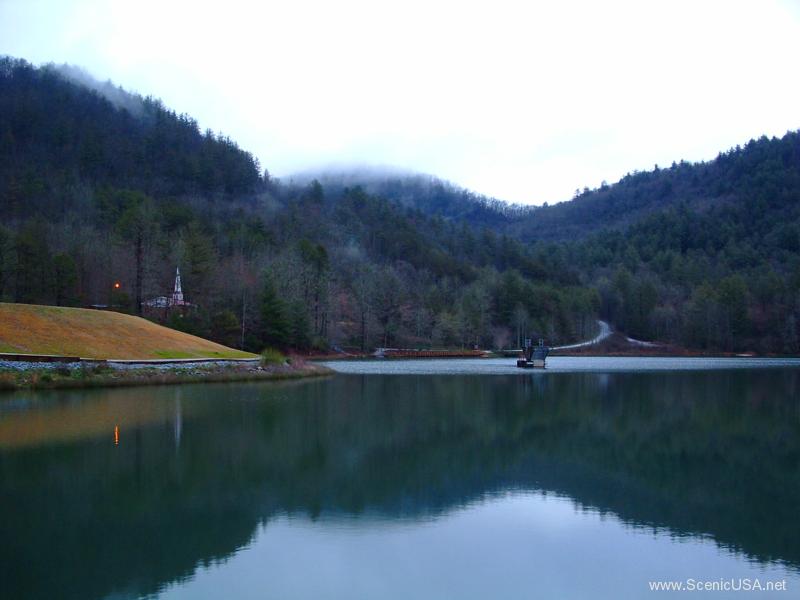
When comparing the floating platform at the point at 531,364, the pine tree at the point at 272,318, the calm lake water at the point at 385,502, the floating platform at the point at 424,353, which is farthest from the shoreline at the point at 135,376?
the floating platform at the point at 424,353

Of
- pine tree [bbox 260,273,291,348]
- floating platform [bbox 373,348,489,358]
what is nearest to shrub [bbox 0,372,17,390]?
pine tree [bbox 260,273,291,348]

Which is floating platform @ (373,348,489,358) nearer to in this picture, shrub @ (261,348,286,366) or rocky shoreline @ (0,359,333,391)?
shrub @ (261,348,286,366)

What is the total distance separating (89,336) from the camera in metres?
42.6

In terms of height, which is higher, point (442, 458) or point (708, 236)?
point (708, 236)

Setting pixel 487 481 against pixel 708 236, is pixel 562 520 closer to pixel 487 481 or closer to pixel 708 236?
pixel 487 481

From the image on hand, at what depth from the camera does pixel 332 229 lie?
449 ft

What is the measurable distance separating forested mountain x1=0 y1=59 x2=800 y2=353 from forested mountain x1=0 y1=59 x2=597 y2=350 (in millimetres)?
316

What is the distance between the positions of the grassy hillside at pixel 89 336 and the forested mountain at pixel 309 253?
16647 mm

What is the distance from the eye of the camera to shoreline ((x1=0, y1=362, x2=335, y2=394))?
3394cm

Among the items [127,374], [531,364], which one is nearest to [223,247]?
[531,364]

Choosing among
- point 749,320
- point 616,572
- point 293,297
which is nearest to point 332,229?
point 293,297

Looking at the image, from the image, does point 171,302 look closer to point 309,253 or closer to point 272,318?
point 272,318

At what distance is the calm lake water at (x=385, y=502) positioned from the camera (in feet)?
35.5

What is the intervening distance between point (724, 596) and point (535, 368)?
2177 inches
